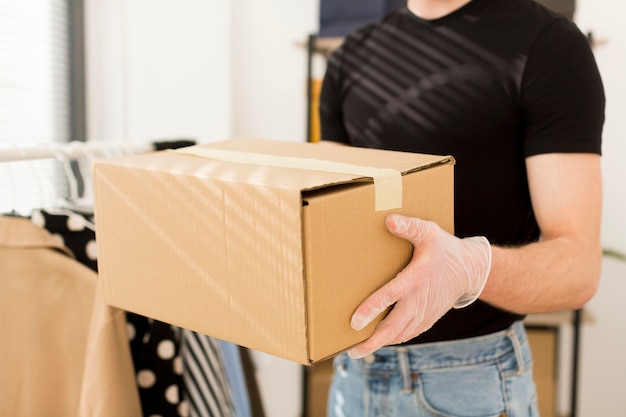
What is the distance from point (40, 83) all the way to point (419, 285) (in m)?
1.70

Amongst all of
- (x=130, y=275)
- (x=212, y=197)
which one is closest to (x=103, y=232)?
(x=130, y=275)

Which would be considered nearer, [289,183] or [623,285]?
[289,183]

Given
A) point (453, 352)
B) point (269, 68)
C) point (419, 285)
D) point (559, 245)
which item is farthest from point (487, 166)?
point (269, 68)

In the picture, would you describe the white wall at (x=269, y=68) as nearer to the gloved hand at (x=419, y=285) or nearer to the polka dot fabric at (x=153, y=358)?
the polka dot fabric at (x=153, y=358)

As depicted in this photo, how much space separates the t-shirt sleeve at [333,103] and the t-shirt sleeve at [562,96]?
1.38ft

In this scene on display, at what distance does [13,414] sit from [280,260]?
621mm

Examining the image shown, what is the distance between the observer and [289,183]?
61cm

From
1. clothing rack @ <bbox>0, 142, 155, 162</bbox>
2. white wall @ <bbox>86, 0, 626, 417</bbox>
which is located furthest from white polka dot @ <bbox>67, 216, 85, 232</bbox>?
white wall @ <bbox>86, 0, 626, 417</bbox>

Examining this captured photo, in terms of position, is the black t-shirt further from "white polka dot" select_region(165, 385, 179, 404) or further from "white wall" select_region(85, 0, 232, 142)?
"white wall" select_region(85, 0, 232, 142)

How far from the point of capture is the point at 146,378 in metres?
1.05

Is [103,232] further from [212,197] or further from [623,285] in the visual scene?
[623,285]

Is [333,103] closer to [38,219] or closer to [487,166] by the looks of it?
[487,166]

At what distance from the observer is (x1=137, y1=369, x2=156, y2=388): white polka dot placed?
41.2 inches

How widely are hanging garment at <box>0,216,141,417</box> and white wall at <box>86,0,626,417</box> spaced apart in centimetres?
86
